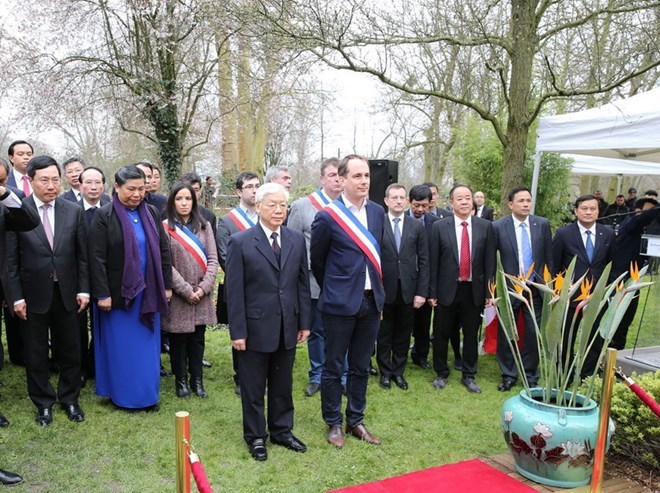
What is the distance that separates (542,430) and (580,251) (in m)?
2.58

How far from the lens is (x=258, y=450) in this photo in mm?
3799

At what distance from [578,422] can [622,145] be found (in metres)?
3.38

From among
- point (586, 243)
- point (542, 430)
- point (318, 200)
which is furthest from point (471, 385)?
point (318, 200)

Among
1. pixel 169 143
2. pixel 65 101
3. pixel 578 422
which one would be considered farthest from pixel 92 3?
pixel 578 422

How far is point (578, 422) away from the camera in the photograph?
11.1 feet

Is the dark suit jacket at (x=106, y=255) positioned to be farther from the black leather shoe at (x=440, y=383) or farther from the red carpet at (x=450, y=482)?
the black leather shoe at (x=440, y=383)

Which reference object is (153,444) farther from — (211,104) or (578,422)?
(211,104)

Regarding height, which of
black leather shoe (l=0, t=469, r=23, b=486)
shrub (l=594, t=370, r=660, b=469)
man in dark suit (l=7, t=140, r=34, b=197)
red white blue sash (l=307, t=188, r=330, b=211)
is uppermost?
man in dark suit (l=7, t=140, r=34, b=197)

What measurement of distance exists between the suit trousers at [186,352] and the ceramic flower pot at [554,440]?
2625mm

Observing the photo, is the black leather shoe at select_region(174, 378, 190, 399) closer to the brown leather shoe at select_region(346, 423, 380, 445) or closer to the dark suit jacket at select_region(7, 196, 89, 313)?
the dark suit jacket at select_region(7, 196, 89, 313)

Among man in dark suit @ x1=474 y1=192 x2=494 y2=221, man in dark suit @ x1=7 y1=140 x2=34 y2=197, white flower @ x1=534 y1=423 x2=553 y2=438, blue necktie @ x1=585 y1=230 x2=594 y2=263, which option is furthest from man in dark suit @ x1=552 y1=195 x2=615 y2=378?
man in dark suit @ x1=7 y1=140 x2=34 y2=197

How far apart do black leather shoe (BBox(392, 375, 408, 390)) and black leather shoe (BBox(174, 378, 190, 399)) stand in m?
1.90

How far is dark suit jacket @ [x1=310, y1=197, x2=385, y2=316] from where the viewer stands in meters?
3.90

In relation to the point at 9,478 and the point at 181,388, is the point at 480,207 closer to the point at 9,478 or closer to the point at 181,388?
the point at 181,388
